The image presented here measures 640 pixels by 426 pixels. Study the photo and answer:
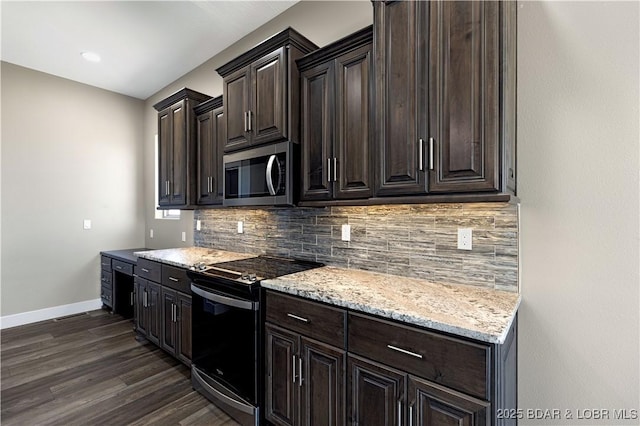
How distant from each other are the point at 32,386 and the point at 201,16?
3.40 metres

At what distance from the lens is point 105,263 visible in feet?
13.4

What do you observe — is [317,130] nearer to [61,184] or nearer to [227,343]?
[227,343]

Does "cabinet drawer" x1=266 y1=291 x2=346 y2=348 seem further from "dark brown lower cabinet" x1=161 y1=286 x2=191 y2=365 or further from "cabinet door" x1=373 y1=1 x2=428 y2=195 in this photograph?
"dark brown lower cabinet" x1=161 y1=286 x2=191 y2=365

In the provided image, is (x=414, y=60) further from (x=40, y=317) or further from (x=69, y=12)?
(x=40, y=317)

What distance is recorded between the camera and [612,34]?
132 cm

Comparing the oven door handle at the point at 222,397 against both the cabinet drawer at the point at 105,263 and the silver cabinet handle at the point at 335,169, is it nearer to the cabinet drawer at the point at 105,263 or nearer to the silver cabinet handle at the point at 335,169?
the silver cabinet handle at the point at 335,169

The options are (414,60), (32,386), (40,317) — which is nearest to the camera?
(414,60)

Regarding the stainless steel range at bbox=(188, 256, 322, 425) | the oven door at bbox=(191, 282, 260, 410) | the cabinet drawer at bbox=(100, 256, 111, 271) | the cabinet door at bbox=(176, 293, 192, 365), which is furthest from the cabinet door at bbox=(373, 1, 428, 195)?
the cabinet drawer at bbox=(100, 256, 111, 271)

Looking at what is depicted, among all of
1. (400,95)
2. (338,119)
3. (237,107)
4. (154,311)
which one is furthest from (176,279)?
(400,95)

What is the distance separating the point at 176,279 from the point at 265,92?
171 centimetres

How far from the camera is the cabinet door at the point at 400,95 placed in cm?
146

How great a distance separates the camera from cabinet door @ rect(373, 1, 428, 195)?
1459 millimetres

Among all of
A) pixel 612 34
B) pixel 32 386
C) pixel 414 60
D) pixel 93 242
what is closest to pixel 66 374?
pixel 32 386

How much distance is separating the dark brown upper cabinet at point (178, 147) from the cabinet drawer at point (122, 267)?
90 cm
